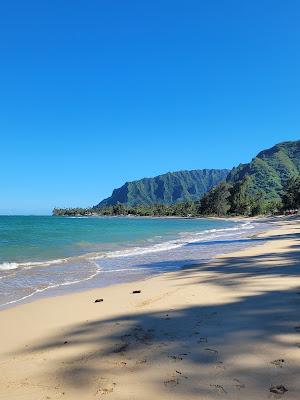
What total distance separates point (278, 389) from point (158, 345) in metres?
2.24

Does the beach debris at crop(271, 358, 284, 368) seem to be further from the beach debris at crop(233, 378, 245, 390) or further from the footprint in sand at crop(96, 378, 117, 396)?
the footprint in sand at crop(96, 378, 117, 396)

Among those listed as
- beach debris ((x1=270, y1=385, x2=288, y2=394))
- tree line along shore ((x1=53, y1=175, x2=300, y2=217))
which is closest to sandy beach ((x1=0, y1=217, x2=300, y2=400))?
beach debris ((x1=270, y1=385, x2=288, y2=394))

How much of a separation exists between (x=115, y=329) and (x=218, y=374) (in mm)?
3006

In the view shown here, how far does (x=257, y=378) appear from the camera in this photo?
4.69m

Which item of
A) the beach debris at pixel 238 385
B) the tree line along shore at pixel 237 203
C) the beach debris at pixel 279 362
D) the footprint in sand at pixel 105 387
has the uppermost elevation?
the tree line along shore at pixel 237 203

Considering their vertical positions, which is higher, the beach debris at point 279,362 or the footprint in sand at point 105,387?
the beach debris at point 279,362

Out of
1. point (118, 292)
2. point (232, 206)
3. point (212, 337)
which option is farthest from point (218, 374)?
point (232, 206)

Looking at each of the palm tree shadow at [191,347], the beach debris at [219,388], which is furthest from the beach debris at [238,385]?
the beach debris at [219,388]

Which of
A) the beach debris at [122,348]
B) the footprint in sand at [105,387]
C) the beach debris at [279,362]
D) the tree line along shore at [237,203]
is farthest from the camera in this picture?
the tree line along shore at [237,203]

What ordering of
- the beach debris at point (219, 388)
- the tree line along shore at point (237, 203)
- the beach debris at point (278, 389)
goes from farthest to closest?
the tree line along shore at point (237, 203)
the beach debris at point (219, 388)
the beach debris at point (278, 389)

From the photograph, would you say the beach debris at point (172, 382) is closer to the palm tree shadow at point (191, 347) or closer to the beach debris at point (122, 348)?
the palm tree shadow at point (191, 347)

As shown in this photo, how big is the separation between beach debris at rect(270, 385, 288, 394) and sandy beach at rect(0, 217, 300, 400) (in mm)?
11

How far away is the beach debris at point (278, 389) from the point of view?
4324 mm

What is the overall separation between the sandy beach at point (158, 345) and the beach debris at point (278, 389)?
0.03 feet
